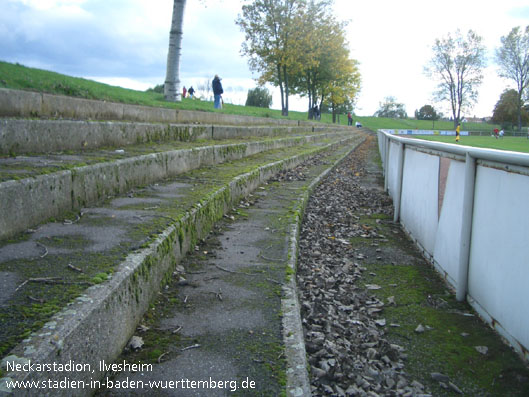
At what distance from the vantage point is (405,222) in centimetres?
600

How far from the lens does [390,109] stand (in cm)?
11988

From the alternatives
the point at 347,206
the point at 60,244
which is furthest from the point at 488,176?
the point at 347,206

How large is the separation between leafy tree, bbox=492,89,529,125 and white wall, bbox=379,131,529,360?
72643 mm

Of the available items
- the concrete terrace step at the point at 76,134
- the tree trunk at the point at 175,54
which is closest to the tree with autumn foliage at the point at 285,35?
the tree trunk at the point at 175,54

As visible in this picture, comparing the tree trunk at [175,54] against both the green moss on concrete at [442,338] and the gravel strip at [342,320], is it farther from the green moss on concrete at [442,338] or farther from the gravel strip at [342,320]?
the green moss on concrete at [442,338]

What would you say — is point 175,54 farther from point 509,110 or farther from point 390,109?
point 390,109

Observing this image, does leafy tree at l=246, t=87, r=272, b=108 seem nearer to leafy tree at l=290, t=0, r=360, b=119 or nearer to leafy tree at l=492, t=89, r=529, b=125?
leafy tree at l=290, t=0, r=360, b=119

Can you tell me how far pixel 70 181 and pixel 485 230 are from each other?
9.93ft

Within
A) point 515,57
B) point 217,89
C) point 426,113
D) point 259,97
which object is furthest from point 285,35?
point 426,113

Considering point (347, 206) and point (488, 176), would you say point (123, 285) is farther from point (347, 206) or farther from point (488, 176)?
point (347, 206)

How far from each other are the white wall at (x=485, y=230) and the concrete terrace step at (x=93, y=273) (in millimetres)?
2187

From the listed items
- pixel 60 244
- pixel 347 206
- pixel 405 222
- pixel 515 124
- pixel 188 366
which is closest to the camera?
pixel 188 366

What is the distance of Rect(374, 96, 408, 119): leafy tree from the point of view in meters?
118

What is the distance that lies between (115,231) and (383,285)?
96.8 inches
